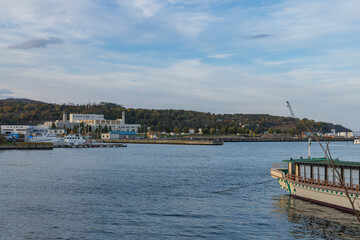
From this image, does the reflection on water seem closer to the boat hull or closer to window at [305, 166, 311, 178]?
the boat hull

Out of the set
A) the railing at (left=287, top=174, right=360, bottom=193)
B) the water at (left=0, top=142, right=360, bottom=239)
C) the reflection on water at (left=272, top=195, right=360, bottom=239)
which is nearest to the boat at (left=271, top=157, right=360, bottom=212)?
the railing at (left=287, top=174, right=360, bottom=193)

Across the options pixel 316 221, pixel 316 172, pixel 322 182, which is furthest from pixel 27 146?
pixel 316 221

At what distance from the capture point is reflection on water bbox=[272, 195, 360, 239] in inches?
1058

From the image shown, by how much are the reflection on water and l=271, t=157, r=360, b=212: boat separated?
856 mm

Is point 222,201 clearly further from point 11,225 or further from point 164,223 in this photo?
point 11,225

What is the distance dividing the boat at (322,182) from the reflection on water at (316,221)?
856 mm

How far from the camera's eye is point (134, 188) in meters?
47.3

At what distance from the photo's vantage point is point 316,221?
3020cm

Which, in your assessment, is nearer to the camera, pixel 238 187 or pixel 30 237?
pixel 30 237

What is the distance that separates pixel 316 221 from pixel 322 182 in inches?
235

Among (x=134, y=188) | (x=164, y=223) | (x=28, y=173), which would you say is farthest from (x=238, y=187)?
(x=28, y=173)

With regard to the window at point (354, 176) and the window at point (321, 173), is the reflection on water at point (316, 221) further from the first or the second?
the window at point (354, 176)

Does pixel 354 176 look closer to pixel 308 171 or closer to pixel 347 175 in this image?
pixel 347 175

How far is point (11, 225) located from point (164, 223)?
11698 mm
